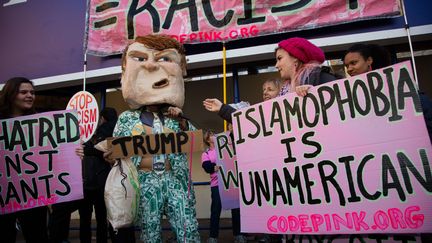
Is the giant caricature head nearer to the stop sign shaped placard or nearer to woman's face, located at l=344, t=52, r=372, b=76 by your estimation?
woman's face, located at l=344, t=52, r=372, b=76

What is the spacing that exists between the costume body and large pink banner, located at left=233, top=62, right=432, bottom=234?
379 millimetres

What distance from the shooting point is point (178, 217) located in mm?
2389

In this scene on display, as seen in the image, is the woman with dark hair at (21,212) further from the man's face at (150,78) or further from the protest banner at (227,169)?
the protest banner at (227,169)

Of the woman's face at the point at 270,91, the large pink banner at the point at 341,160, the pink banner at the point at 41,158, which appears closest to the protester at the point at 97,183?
the pink banner at the point at 41,158

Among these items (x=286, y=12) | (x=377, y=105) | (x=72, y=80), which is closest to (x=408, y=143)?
(x=377, y=105)

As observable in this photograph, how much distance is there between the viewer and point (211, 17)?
15.8 ft

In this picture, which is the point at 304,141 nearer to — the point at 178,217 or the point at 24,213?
the point at 178,217

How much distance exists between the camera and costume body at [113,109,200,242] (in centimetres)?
237

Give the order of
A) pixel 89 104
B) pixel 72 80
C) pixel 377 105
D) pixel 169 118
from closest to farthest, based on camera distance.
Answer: pixel 377 105 < pixel 169 118 < pixel 89 104 < pixel 72 80

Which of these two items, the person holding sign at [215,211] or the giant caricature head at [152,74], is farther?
the person holding sign at [215,211]

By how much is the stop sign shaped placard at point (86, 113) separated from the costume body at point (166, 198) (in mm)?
2023

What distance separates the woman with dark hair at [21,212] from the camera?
2.65 m

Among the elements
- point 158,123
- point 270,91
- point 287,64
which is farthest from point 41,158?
point 270,91

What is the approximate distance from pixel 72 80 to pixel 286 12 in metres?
3.59
